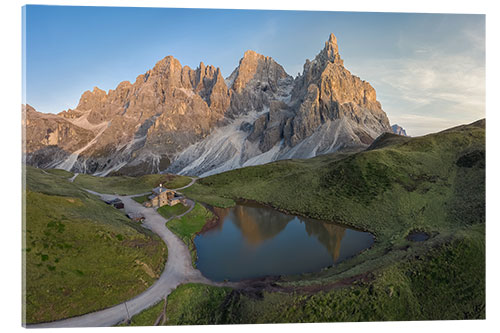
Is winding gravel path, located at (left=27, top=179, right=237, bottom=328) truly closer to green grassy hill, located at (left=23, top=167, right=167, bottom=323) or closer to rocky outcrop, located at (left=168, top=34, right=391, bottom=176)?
green grassy hill, located at (left=23, top=167, right=167, bottom=323)

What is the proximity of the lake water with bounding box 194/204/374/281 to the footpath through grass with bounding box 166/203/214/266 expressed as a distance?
3.68 ft

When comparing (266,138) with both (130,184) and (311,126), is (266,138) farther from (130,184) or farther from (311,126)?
(130,184)

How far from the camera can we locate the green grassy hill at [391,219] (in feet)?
49.9

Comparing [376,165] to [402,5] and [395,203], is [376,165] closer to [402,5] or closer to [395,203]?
[395,203]

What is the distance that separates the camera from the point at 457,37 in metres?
18.0

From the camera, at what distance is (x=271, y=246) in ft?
97.9

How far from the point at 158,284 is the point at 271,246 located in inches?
565

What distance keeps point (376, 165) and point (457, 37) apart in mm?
30597

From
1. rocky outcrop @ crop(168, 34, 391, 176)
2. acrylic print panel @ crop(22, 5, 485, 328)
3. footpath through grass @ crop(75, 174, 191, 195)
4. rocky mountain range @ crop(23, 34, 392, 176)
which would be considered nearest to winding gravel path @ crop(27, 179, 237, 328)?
acrylic print panel @ crop(22, 5, 485, 328)

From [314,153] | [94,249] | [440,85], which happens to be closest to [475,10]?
[440,85]

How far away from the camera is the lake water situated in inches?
967

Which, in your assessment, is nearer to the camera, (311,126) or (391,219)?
(391,219)

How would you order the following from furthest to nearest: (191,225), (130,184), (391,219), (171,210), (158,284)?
1. (130,184)
2. (171,210)
3. (191,225)
4. (391,219)
5. (158,284)

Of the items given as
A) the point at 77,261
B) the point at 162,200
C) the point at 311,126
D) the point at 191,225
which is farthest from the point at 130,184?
the point at 311,126
